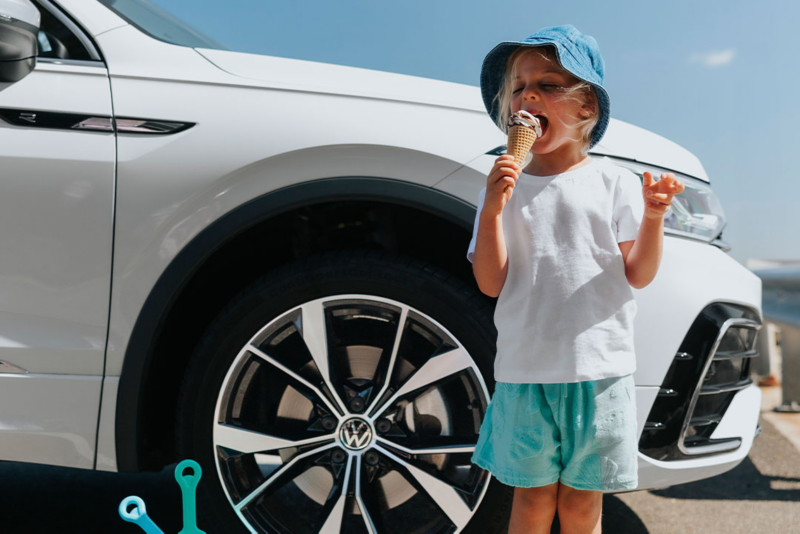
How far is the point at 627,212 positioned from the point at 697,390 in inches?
24.8

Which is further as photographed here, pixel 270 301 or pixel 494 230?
pixel 270 301

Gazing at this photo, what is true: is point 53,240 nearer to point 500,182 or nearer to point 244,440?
point 244,440

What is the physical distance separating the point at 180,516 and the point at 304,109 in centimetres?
148

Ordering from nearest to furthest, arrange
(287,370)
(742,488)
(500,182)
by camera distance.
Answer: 1. (500,182)
2. (287,370)
3. (742,488)

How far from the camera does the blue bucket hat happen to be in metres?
1.24

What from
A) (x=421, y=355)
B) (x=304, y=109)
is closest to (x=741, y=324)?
(x=421, y=355)

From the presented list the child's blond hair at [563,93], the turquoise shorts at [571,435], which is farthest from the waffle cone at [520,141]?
the turquoise shorts at [571,435]

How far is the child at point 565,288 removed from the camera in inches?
48.8

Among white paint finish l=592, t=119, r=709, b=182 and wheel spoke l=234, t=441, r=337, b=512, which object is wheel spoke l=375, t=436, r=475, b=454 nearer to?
wheel spoke l=234, t=441, r=337, b=512

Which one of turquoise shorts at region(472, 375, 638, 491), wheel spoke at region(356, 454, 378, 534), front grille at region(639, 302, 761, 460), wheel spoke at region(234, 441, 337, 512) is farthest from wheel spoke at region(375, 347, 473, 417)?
front grille at region(639, 302, 761, 460)

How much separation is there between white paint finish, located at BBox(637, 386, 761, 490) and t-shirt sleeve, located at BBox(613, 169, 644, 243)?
65 centimetres

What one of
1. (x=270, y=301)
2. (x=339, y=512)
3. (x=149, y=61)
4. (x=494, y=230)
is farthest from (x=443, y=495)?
(x=149, y=61)

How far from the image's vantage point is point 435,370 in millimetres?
1654

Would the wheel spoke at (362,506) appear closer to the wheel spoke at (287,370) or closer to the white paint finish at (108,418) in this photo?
the wheel spoke at (287,370)
